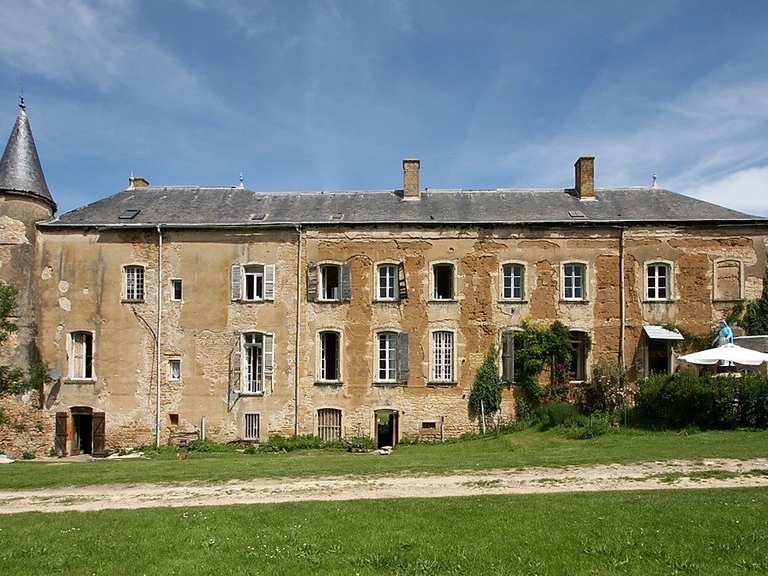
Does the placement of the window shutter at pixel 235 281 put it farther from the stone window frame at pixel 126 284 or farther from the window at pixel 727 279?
the window at pixel 727 279

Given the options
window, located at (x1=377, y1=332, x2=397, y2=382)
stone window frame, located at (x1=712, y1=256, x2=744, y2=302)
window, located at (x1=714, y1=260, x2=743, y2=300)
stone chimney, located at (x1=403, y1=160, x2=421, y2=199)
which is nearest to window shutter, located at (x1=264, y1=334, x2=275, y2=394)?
window, located at (x1=377, y1=332, x2=397, y2=382)

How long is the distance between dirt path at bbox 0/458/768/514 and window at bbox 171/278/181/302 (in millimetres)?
10397

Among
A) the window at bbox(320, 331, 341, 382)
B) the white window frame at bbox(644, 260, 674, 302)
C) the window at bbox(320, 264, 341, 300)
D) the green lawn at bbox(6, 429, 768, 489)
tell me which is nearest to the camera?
the green lawn at bbox(6, 429, 768, 489)

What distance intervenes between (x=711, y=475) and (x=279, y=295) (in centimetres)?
1539

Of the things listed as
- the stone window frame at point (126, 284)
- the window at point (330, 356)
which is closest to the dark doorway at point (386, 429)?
the window at point (330, 356)

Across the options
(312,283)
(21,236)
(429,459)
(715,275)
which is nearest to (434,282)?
(312,283)

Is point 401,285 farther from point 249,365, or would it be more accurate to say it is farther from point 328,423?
point 249,365

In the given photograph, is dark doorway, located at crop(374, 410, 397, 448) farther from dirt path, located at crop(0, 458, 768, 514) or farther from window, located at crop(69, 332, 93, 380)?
window, located at crop(69, 332, 93, 380)

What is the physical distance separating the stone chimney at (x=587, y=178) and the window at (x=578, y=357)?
5846mm

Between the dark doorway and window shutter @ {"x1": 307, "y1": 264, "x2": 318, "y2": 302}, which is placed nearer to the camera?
the dark doorway

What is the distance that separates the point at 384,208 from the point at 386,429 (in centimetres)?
872

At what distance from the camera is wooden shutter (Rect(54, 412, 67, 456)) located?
22.4 meters

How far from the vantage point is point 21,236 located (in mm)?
22547

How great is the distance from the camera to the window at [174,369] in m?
23.0
